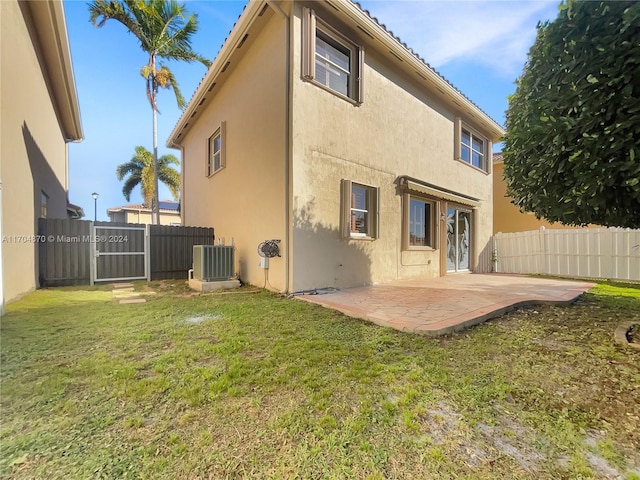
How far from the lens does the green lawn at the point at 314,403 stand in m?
1.84

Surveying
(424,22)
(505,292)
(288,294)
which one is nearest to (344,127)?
(424,22)

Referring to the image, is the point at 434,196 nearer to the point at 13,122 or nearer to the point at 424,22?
the point at 424,22

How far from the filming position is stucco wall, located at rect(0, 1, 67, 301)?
5.66 metres

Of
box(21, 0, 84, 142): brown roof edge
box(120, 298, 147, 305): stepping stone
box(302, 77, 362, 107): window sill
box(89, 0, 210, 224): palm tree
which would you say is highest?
box(89, 0, 210, 224): palm tree

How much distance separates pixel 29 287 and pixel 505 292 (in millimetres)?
11641

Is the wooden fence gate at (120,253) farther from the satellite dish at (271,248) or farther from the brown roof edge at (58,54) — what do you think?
the satellite dish at (271,248)

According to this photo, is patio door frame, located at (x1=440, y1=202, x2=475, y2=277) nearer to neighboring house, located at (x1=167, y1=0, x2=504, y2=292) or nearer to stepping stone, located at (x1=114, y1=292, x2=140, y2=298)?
neighboring house, located at (x1=167, y1=0, x2=504, y2=292)

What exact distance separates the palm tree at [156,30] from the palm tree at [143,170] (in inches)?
335

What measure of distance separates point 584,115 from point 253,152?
7.22 m

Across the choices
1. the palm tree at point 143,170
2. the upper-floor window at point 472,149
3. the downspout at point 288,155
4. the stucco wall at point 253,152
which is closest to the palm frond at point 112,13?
the stucco wall at point 253,152

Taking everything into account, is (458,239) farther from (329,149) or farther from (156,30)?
(156,30)

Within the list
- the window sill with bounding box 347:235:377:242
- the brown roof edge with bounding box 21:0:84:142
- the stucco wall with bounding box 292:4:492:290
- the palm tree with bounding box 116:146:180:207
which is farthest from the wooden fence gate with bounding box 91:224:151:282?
the palm tree with bounding box 116:146:180:207

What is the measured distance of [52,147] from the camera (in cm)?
1145

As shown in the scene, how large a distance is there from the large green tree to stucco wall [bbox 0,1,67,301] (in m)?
8.82
